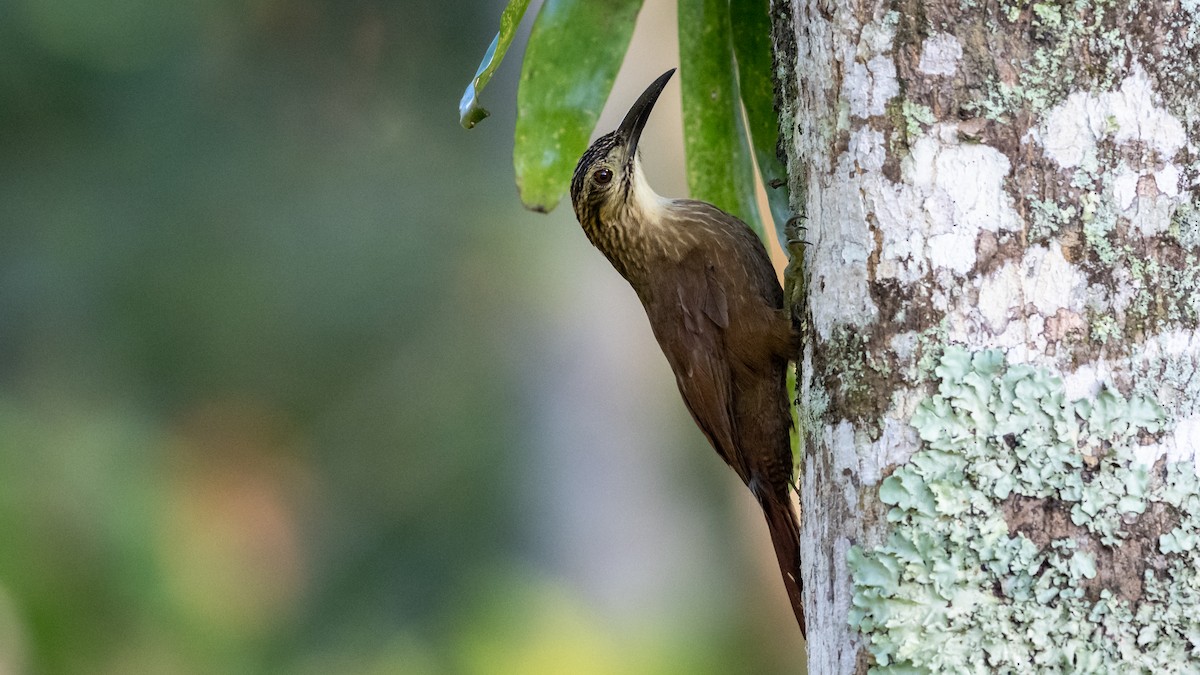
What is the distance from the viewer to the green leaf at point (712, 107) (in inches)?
101

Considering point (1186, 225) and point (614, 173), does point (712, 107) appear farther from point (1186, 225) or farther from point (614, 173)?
point (1186, 225)

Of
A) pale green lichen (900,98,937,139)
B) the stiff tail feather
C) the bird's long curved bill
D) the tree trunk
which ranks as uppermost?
the bird's long curved bill

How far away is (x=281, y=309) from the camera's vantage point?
21.1ft

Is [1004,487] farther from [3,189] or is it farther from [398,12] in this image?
[3,189]

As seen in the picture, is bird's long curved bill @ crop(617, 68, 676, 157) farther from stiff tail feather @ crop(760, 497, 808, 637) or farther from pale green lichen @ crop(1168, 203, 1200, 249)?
pale green lichen @ crop(1168, 203, 1200, 249)

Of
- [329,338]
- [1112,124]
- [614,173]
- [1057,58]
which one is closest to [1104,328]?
[1112,124]

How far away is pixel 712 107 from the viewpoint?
2580mm

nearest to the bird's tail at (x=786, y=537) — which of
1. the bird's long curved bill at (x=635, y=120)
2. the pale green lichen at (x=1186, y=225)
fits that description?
the bird's long curved bill at (x=635, y=120)

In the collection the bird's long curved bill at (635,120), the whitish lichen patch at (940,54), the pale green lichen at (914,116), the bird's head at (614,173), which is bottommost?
the pale green lichen at (914,116)

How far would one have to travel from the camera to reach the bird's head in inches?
123

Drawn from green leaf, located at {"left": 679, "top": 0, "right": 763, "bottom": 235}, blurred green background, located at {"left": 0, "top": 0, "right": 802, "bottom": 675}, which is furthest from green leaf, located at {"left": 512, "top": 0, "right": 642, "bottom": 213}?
blurred green background, located at {"left": 0, "top": 0, "right": 802, "bottom": 675}

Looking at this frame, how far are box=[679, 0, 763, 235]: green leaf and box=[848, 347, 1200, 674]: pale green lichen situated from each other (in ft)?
3.51

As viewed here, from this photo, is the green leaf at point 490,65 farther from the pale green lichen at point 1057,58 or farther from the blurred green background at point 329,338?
the blurred green background at point 329,338

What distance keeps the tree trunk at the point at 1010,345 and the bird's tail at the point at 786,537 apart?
0.73m
